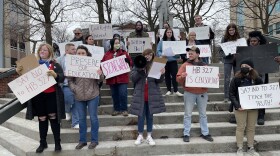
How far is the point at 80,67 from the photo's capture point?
5.03 meters

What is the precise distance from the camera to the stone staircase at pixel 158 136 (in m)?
5.15

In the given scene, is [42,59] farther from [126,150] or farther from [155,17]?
[155,17]

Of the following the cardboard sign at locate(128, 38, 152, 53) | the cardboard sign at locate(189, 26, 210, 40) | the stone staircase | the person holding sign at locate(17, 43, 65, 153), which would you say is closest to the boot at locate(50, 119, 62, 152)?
the person holding sign at locate(17, 43, 65, 153)

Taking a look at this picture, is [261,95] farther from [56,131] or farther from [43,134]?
[43,134]

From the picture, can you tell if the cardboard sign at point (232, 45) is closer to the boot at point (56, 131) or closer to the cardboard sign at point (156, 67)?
the cardboard sign at point (156, 67)

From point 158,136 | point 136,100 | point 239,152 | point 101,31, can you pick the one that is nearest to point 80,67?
point 136,100

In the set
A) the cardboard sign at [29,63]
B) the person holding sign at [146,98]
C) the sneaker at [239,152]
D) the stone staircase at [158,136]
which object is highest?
the cardboard sign at [29,63]

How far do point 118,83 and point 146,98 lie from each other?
3.29 ft

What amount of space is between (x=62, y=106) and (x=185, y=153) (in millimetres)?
2306

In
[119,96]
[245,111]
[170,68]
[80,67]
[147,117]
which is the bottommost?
[147,117]

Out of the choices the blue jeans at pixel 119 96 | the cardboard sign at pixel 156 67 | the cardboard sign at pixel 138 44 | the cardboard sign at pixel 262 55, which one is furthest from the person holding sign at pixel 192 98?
the cardboard sign at pixel 138 44

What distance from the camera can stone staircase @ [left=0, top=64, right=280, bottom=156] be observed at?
5.15 m

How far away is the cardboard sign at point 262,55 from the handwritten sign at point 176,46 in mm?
1398

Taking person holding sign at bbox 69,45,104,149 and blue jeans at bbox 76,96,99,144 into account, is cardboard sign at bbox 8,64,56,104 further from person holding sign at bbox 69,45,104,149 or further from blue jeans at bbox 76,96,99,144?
blue jeans at bbox 76,96,99,144
